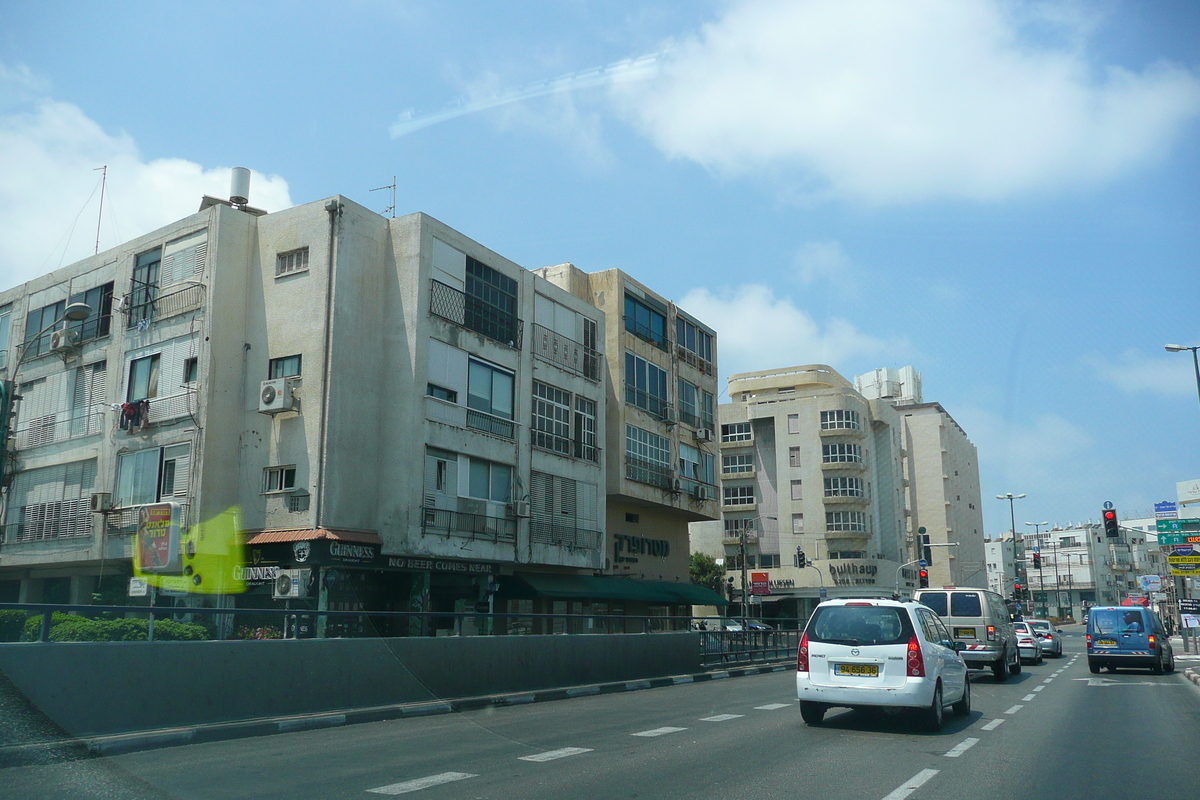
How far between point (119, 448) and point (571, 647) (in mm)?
17754

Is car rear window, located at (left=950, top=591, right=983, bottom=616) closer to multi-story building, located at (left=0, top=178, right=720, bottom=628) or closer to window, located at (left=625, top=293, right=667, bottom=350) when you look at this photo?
multi-story building, located at (left=0, top=178, right=720, bottom=628)

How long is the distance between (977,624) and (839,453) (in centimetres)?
A: 5517

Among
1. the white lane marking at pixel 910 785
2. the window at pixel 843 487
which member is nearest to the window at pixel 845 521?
the window at pixel 843 487

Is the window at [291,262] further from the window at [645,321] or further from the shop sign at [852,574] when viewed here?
the shop sign at [852,574]

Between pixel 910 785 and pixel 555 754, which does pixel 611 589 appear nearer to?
pixel 555 754

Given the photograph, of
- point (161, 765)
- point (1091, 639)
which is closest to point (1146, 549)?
point (1091, 639)

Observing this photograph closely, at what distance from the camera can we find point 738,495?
79.8 metres

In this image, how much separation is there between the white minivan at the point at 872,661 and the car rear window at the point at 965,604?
1011 cm

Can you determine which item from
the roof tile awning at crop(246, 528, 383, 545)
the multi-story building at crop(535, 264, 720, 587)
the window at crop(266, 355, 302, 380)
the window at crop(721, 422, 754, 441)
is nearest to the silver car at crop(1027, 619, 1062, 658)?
the multi-story building at crop(535, 264, 720, 587)

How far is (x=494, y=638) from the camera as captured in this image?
1709 centimetres

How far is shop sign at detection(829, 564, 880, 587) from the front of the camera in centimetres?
7356

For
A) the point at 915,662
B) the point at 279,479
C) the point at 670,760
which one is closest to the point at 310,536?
the point at 279,479

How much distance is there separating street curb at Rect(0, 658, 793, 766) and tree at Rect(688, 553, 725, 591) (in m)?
51.9

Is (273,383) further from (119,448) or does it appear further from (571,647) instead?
(571,647)
